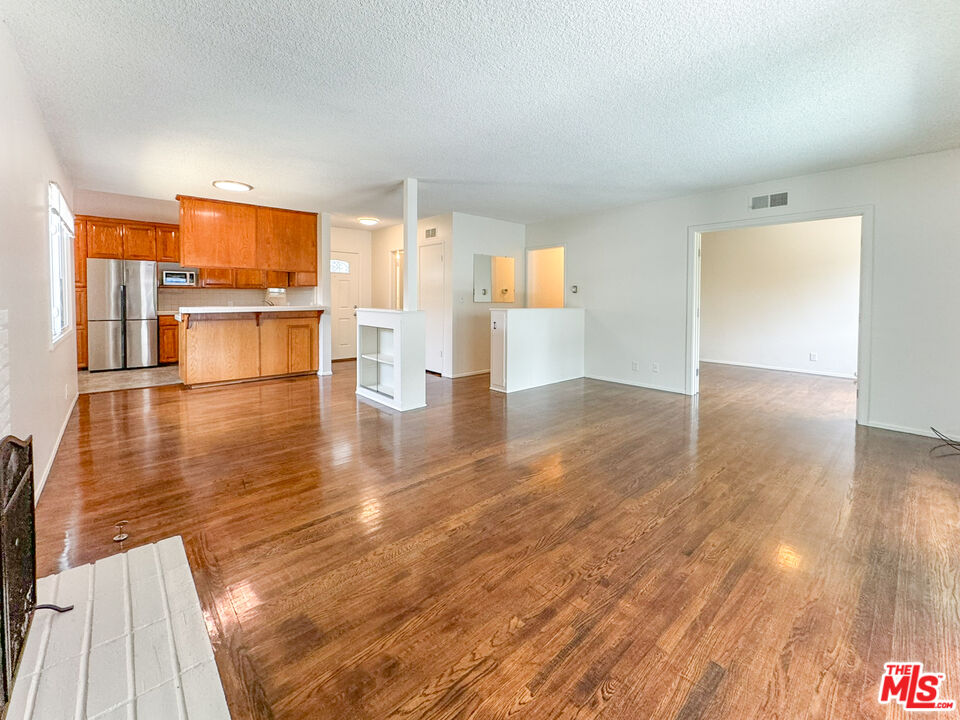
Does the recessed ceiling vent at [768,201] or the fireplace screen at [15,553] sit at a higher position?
the recessed ceiling vent at [768,201]

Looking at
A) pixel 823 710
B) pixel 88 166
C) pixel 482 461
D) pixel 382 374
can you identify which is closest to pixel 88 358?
pixel 88 166

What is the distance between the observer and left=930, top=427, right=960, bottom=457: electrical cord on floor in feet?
11.5

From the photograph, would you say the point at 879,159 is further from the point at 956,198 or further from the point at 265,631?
the point at 265,631

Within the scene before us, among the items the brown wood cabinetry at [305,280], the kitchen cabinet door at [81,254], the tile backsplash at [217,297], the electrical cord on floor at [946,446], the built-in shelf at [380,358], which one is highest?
the kitchen cabinet door at [81,254]

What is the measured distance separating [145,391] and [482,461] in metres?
4.77

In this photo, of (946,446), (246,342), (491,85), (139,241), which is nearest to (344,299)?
(246,342)

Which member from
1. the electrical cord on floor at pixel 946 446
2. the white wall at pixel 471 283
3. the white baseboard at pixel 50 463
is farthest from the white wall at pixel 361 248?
the electrical cord on floor at pixel 946 446

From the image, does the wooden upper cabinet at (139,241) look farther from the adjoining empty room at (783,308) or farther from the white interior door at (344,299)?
the adjoining empty room at (783,308)

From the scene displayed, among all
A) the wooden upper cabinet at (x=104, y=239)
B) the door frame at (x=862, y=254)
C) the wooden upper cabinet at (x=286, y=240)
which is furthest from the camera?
the wooden upper cabinet at (x=104, y=239)

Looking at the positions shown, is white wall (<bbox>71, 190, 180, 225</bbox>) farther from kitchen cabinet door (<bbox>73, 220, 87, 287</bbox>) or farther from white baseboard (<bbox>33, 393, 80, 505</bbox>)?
white baseboard (<bbox>33, 393, 80, 505</bbox>)

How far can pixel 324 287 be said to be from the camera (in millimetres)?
6887

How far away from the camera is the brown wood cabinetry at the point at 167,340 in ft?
24.9

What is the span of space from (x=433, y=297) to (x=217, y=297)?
429 cm

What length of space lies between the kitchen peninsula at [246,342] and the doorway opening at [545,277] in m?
3.48
